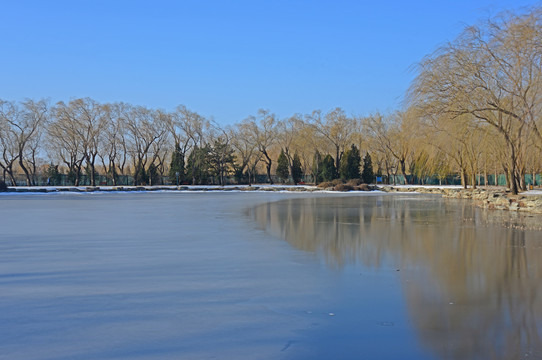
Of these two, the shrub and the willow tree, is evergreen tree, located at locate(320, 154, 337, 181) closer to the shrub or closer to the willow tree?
the shrub

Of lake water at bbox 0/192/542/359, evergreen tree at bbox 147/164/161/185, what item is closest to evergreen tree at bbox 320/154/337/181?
evergreen tree at bbox 147/164/161/185

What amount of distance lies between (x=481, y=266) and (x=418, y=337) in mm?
3466

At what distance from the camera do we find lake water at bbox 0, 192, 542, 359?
371 cm

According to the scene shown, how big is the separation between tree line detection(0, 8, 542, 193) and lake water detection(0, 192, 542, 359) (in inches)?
403

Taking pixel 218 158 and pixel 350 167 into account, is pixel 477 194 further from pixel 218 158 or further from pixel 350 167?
pixel 218 158

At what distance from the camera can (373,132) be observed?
200 ft

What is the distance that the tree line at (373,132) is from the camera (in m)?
18.3

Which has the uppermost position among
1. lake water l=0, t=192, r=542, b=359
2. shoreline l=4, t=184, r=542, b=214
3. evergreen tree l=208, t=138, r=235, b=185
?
evergreen tree l=208, t=138, r=235, b=185

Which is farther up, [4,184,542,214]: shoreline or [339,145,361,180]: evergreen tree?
Result: [339,145,361,180]: evergreen tree

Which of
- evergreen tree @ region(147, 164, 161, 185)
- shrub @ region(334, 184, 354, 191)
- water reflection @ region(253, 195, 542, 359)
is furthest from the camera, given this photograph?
evergreen tree @ region(147, 164, 161, 185)

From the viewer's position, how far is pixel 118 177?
6262cm

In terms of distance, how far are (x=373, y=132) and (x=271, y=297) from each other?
57.5 m

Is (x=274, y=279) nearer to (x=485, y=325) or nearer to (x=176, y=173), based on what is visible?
(x=485, y=325)

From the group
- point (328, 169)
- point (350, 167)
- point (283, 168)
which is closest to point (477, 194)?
point (350, 167)
